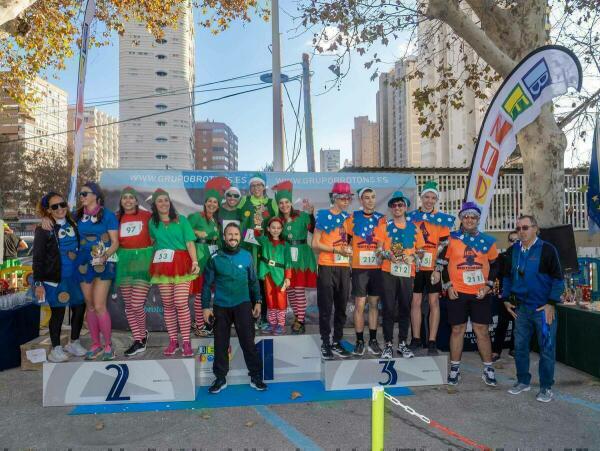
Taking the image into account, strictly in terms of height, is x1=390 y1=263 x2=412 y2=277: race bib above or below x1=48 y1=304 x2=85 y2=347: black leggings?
above

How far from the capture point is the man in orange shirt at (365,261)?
524 centimetres

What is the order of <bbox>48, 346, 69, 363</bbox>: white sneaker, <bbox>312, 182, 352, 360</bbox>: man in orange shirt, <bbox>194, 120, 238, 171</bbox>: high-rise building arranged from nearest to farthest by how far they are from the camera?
<bbox>48, 346, 69, 363</bbox>: white sneaker → <bbox>312, 182, 352, 360</bbox>: man in orange shirt → <bbox>194, 120, 238, 171</bbox>: high-rise building

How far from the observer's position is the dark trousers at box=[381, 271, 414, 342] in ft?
17.0

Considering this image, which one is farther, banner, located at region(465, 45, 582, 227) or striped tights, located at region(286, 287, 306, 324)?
striped tights, located at region(286, 287, 306, 324)

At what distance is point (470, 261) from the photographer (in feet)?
16.5

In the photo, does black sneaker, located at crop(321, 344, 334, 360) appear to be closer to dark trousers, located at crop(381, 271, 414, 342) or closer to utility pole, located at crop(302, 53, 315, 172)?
dark trousers, located at crop(381, 271, 414, 342)

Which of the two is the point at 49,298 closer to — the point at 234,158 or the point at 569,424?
the point at 569,424

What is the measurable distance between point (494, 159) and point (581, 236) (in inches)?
412

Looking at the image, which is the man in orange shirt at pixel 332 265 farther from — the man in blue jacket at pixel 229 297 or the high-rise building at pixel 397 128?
the high-rise building at pixel 397 128

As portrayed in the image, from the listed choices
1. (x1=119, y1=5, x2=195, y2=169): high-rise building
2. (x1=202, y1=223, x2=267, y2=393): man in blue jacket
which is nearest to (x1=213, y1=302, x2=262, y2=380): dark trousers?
(x1=202, y1=223, x2=267, y2=393): man in blue jacket

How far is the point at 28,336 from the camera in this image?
255 inches

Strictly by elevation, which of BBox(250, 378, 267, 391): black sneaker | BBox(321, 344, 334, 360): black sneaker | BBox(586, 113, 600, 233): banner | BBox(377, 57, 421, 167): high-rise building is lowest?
BBox(250, 378, 267, 391): black sneaker

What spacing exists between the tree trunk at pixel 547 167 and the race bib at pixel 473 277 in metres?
3.09

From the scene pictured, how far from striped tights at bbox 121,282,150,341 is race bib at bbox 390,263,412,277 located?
109 inches
